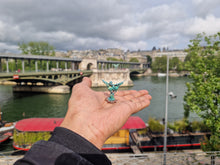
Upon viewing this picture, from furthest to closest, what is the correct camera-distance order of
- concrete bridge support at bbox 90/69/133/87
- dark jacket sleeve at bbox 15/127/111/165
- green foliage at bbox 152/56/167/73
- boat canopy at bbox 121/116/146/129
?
green foliage at bbox 152/56/167/73, concrete bridge support at bbox 90/69/133/87, boat canopy at bbox 121/116/146/129, dark jacket sleeve at bbox 15/127/111/165

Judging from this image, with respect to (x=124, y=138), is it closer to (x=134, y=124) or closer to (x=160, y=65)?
(x=134, y=124)

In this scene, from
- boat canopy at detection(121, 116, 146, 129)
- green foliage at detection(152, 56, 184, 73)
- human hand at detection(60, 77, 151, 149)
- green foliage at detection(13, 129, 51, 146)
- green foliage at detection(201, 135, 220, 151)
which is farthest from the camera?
green foliage at detection(152, 56, 184, 73)

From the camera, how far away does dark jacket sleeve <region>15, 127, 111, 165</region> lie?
130 cm

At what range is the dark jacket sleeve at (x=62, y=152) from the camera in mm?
1302

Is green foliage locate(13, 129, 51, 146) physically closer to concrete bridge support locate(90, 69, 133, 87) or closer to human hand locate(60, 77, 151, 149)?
human hand locate(60, 77, 151, 149)

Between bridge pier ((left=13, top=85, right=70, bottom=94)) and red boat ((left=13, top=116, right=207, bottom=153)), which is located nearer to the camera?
red boat ((left=13, top=116, right=207, bottom=153))

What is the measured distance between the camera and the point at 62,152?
1412 mm

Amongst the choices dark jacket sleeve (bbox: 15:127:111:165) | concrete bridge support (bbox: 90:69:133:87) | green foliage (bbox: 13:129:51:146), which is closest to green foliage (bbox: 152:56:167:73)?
concrete bridge support (bbox: 90:69:133:87)

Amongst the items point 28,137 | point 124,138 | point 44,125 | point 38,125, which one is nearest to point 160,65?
point 124,138

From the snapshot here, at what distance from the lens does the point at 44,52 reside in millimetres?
58125

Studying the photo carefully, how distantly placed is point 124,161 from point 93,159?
7.09 m

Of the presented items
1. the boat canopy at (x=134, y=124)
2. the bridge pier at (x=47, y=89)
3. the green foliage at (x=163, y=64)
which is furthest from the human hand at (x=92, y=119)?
the green foliage at (x=163, y=64)

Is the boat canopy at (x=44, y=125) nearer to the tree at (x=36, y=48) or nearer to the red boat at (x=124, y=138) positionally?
the red boat at (x=124, y=138)

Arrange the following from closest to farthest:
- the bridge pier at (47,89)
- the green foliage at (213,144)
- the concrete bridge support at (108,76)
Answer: the green foliage at (213,144)
the bridge pier at (47,89)
the concrete bridge support at (108,76)
